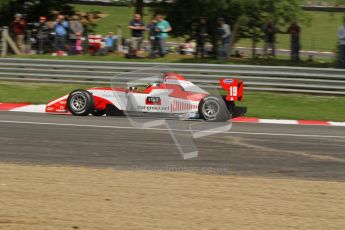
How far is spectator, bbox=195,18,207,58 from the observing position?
1969cm

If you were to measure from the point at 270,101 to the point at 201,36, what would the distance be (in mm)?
5535

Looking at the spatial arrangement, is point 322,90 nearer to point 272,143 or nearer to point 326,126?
point 326,126

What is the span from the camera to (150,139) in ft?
31.6

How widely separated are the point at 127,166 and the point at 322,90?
8.53m

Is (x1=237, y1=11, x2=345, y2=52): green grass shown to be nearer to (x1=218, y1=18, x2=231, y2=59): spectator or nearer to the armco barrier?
(x1=218, y1=18, x2=231, y2=59): spectator

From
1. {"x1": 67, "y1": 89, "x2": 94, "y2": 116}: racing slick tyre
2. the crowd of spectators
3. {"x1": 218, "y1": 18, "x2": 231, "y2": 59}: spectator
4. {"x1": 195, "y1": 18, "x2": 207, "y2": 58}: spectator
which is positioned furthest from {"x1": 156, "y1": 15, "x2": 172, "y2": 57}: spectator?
{"x1": 67, "y1": 89, "x2": 94, "y2": 116}: racing slick tyre

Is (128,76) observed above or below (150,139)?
above

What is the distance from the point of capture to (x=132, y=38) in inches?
703

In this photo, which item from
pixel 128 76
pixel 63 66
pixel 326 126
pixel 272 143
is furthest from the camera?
pixel 63 66

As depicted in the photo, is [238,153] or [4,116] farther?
[4,116]

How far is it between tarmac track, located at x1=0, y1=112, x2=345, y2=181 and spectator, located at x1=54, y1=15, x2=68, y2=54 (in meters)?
6.88

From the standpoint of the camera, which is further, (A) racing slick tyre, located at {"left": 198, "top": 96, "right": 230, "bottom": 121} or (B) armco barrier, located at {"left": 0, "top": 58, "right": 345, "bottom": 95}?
(B) armco barrier, located at {"left": 0, "top": 58, "right": 345, "bottom": 95}

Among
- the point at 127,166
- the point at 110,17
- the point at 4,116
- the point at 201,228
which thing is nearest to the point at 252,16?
the point at 4,116

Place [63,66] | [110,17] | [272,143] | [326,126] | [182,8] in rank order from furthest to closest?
[110,17]
[182,8]
[63,66]
[326,126]
[272,143]
